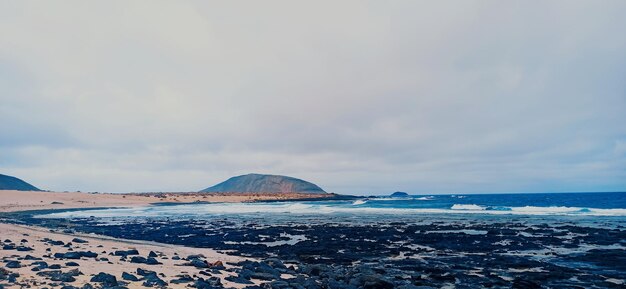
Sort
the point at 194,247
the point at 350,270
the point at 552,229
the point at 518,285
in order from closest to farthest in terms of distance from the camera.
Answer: the point at 518,285, the point at 350,270, the point at 194,247, the point at 552,229

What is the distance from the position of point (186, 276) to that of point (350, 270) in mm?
5473

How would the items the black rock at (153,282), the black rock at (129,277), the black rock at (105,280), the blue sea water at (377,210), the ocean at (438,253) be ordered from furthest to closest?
the blue sea water at (377,210) → the ocean at (438,253) → the black rock at (129,277) → the black rock at (153,282) → the black rock at (105,280)

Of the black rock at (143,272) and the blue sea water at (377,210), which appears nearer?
the black rock at (143,272)

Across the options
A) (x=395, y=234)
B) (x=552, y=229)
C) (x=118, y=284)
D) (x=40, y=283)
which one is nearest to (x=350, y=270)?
(x=118, y=284)

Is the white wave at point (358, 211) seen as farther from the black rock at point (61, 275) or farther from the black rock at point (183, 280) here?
the black rock at point (183, 280)

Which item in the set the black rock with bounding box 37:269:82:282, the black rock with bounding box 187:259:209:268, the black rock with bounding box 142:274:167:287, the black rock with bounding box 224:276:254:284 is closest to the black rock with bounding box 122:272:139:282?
the black rock with bounding box 142:274:167:287

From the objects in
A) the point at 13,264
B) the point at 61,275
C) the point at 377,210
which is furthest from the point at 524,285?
the point at 377,210

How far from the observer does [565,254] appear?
1842 cm

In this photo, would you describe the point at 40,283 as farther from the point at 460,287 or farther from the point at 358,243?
the point at 358,243

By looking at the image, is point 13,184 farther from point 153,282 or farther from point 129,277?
point 153,282

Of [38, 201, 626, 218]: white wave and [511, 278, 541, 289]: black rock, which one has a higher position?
[38, 201, 626, 218]: white wave

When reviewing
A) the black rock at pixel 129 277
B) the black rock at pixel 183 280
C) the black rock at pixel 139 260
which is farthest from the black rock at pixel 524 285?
the black rock at pixel 139 260

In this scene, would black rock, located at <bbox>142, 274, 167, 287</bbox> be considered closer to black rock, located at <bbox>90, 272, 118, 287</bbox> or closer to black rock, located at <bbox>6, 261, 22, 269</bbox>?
black rock, located at <bbox>90, 272, 118, 287</bbox>

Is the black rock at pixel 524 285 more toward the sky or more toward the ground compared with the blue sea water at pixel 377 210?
more toward the ground
